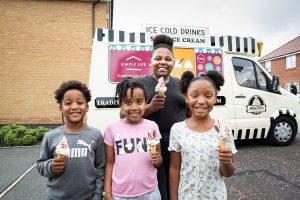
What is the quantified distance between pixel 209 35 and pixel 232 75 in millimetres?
1068

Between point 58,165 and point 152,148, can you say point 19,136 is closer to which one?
point 58,165

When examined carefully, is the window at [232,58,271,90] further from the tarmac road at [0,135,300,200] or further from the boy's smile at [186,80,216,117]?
the boy's smile at [186,80,216,117]

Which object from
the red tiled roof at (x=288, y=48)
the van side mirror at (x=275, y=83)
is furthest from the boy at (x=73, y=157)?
the red tiled roof at (x=288, y=48)

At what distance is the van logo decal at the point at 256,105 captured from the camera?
640 cm

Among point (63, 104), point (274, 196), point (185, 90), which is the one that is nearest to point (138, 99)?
point (185, 90)

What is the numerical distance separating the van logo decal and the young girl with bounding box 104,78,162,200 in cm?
482

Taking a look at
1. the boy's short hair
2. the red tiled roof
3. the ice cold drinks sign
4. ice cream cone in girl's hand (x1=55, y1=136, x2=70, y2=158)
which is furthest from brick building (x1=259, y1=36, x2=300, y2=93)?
ice cream cone in girl's hand (x1=55, y1=136, x2=70, y2=158)

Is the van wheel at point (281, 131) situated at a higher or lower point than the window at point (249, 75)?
lower

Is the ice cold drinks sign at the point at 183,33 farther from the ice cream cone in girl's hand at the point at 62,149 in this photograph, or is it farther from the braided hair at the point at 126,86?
the ice cream cone in girl's hand at the point at 62,149

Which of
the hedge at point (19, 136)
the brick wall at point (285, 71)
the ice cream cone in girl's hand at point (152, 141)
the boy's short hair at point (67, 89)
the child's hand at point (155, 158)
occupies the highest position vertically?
the brick wall at point (285, 71)

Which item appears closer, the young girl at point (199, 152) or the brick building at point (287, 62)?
the young girl at point (199, 152)

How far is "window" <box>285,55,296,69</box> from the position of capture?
93.9 feet

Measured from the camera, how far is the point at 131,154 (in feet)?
6.63

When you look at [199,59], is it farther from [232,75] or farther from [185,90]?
[185,90]
